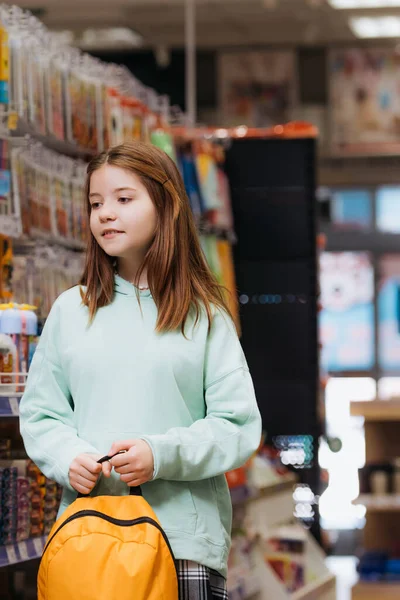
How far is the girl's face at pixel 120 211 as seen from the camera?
6.55ft

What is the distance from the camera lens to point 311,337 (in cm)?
646

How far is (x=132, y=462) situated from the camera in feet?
5.98

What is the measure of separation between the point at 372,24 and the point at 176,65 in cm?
191

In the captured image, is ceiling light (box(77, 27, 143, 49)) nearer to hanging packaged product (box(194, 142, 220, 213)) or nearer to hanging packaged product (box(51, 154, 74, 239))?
hanging packaged product (box(194, 142, 220, 213))

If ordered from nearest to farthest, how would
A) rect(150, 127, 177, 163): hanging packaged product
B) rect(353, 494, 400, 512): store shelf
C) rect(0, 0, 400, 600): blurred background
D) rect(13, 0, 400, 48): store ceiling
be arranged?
rect(0, 0, 400, 600): blurred background → rect(150, 127, 177, 163): hanging packaged product → rect(353, 494, 400, 512): store shelf → rect(13, 0, 400, 48): store ceiling

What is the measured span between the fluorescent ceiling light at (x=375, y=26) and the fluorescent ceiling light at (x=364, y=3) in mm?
323

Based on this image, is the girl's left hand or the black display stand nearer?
the girl's left hand

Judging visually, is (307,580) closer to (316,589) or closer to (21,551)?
(316,589)

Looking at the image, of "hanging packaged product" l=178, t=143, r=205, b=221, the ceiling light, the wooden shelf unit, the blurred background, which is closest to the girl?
the blurred background

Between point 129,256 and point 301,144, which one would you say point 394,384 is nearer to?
point 301,144

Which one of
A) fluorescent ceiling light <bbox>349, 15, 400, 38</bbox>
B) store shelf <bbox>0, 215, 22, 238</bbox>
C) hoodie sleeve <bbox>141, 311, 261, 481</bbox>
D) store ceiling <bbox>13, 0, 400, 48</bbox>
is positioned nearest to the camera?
hoodie sleeve <bbox>141, 311, 261, 481</bbox>

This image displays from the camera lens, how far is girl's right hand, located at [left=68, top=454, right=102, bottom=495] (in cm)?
184

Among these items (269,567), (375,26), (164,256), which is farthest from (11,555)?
(375,26)

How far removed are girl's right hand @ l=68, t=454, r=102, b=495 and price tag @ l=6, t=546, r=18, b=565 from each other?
2.08 ft
